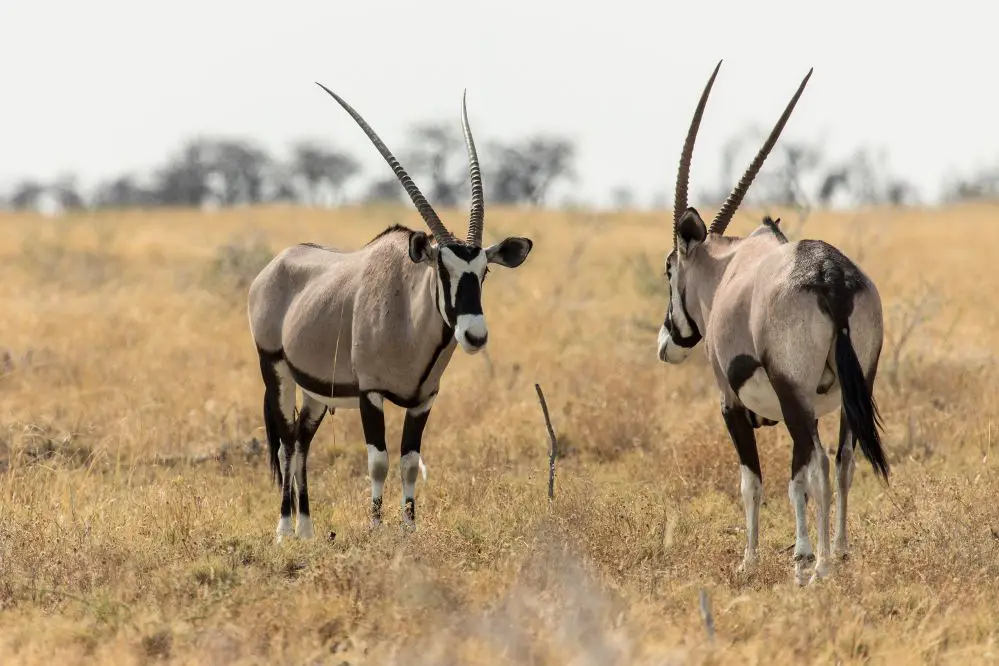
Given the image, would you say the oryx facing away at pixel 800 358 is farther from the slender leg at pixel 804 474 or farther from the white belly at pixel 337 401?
the white belly at pixel 337 401

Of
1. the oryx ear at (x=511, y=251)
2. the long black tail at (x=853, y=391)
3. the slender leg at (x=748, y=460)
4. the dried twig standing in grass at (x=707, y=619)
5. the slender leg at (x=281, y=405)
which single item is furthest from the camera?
the slender leg at (x=281, y=405)

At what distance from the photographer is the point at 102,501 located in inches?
302

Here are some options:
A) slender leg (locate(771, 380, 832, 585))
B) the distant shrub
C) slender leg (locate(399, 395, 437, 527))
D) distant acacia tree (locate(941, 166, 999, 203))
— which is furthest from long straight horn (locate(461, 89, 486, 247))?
distant acacia tree (locate(941, 166, 999, 203))

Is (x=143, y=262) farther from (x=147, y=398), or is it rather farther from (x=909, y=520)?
(x=909, y=520)

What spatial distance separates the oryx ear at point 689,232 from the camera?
7.20 metres

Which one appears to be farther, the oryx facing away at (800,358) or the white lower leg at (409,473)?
the white lower leg at (409,473)

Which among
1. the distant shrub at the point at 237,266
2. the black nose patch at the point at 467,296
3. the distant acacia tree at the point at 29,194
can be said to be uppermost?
the black nose patch at the point at 467,296

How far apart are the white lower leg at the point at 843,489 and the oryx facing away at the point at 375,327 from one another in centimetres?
193

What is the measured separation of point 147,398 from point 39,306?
613 centimetres

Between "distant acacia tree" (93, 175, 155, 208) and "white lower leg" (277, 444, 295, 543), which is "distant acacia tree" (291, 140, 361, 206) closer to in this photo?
"distant acacia tree" (93, 175, 155, 208)

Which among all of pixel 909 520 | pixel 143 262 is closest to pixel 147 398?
pixel 909 520

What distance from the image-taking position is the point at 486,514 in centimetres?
734

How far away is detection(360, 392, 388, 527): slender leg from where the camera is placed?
7.20m

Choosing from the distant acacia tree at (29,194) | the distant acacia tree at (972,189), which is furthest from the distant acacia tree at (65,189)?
the distant acacia tree at (972,189)
